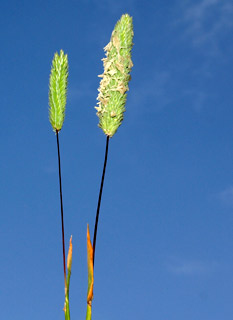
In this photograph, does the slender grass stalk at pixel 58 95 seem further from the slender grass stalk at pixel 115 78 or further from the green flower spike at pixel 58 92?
the slender grass stalk at pixel 115 78

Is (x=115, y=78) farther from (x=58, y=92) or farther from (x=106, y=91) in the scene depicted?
(x=58, y=92)

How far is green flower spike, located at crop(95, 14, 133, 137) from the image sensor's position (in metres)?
3.24

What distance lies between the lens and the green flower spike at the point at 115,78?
10.6 ft

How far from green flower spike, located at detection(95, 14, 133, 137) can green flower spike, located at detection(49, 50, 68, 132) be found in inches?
11.3

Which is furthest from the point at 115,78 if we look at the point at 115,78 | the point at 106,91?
the point at 106,91

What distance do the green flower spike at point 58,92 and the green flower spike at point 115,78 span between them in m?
0.29

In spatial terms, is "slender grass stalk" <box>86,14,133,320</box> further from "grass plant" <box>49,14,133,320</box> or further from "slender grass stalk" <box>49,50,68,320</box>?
"slender grass stalk" <box>49,50,68,320</box>

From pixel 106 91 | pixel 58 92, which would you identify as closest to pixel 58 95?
pixel 58 92

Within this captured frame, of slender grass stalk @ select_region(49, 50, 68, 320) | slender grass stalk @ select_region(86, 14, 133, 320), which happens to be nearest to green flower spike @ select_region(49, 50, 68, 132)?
slender grass stalk @ select_region(49, 50, 68, 320)

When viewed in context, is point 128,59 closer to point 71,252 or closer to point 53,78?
point 53,78

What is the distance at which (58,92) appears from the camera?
3.39 m

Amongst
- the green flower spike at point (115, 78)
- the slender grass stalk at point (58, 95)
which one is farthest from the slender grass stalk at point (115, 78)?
the slender grass stalk at point (58, 95)

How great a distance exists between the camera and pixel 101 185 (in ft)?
10.1

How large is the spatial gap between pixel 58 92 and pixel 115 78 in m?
0.46
